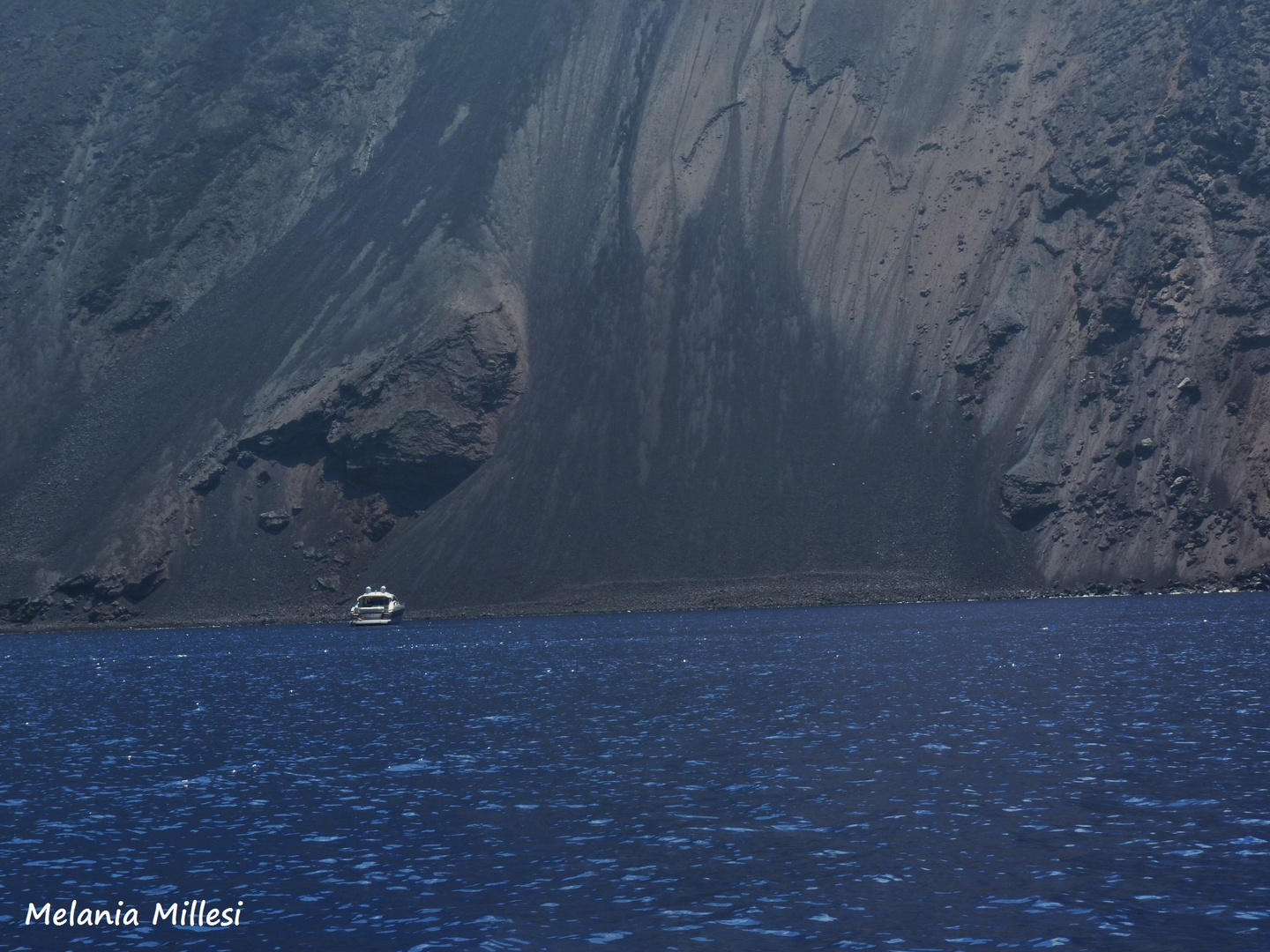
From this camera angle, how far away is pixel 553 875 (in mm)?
15664

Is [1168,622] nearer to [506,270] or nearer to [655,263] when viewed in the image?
[655,263]

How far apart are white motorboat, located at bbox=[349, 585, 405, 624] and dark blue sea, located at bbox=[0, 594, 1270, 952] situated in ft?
92.0

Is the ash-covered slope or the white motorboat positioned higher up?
the ash-covered slope

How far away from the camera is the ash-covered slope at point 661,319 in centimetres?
6419

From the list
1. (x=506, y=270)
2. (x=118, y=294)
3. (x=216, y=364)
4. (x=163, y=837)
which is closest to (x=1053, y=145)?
(x=506, y=270)

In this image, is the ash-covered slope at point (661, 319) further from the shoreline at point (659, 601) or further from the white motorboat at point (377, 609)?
the white motorboat at point (377, 609)

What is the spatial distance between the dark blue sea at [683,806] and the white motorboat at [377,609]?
28036mm

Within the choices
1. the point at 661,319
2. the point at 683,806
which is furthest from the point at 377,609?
the point at 683,806

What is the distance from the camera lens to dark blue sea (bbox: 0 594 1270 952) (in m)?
13.6

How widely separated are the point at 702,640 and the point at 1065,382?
2736 cm

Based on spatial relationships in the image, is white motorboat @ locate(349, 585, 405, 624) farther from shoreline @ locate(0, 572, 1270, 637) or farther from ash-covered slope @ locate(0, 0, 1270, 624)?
ash-covered slope @ locate(0, 0, 1270, 624)
